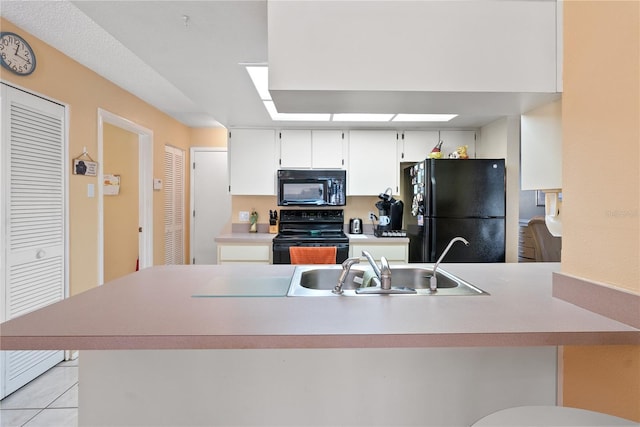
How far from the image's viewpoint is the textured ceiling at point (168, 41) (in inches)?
61.9

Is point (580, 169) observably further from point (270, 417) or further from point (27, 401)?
point (27, 401)

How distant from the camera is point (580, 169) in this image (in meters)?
1.13

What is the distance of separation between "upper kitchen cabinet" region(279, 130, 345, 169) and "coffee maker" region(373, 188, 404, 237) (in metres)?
0.72

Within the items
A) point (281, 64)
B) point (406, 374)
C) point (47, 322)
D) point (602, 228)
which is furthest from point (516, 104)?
point (47, 322)

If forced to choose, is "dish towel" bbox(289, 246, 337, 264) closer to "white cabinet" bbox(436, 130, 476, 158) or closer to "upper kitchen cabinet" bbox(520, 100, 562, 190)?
"upper kitchen cabinet" bbox(520, 100, 562, 190)

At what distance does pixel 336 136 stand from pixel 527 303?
284 centimetres

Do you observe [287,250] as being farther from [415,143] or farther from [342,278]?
[342,278]

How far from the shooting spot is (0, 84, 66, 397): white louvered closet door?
2188 millimetres

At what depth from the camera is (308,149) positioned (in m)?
3.76

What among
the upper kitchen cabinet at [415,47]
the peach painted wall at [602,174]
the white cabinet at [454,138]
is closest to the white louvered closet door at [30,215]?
the upper kitchen cabinet at [415,47]

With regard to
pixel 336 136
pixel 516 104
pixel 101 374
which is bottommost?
pixel 101 374

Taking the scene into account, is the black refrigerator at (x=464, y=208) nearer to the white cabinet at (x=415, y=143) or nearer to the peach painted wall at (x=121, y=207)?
the white cabinet at (x=415, y=143)

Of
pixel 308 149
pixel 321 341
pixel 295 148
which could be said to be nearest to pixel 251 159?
pixel 295 148

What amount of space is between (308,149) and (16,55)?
7.95 ft
